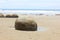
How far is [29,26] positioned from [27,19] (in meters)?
0.06

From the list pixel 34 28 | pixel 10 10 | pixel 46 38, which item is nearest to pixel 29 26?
pixel 34 28

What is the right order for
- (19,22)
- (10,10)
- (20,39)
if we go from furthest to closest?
(10,10)
(19,22)
(20,39)

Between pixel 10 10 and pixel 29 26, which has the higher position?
A: pixel 10 10

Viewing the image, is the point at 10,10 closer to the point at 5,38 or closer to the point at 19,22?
the point at 19,22

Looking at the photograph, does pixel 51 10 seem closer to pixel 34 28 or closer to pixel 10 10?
pixel 10 10

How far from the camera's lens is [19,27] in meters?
1.60

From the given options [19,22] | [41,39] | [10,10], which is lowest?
[41,39]

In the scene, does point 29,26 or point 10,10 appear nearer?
point 29,26

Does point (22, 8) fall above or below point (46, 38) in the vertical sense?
above

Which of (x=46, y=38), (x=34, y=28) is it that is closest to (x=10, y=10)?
(x=34, y=28)

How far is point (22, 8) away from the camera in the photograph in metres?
4.66

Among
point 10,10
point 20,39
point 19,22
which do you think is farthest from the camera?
point 10,10

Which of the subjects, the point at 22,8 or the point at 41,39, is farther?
the point at 22,8
